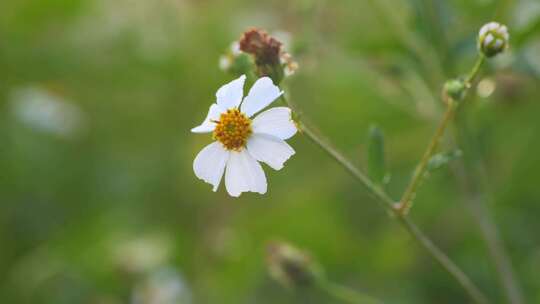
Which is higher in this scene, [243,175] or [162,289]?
[162,289]

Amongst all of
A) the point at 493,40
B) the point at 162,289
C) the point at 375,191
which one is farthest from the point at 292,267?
the point at 162,289

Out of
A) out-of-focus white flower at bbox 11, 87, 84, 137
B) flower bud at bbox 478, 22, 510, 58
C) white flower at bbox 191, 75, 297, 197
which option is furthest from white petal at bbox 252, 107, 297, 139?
out-of-focus white flower at bbox 11, 87, 84, 137

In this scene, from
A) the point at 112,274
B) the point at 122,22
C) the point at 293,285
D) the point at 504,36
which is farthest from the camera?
the point at 122,22

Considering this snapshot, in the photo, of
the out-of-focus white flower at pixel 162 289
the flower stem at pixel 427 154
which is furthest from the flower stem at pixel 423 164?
the out-of-focus white flower at pixel 162 289

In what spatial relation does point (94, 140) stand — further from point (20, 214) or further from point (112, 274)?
point (112, 274)

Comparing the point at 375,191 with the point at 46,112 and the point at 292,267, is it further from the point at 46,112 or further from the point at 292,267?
the point at 46,112

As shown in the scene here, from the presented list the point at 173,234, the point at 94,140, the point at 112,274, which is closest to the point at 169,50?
the point at 94,140

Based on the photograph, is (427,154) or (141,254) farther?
(141,254)
